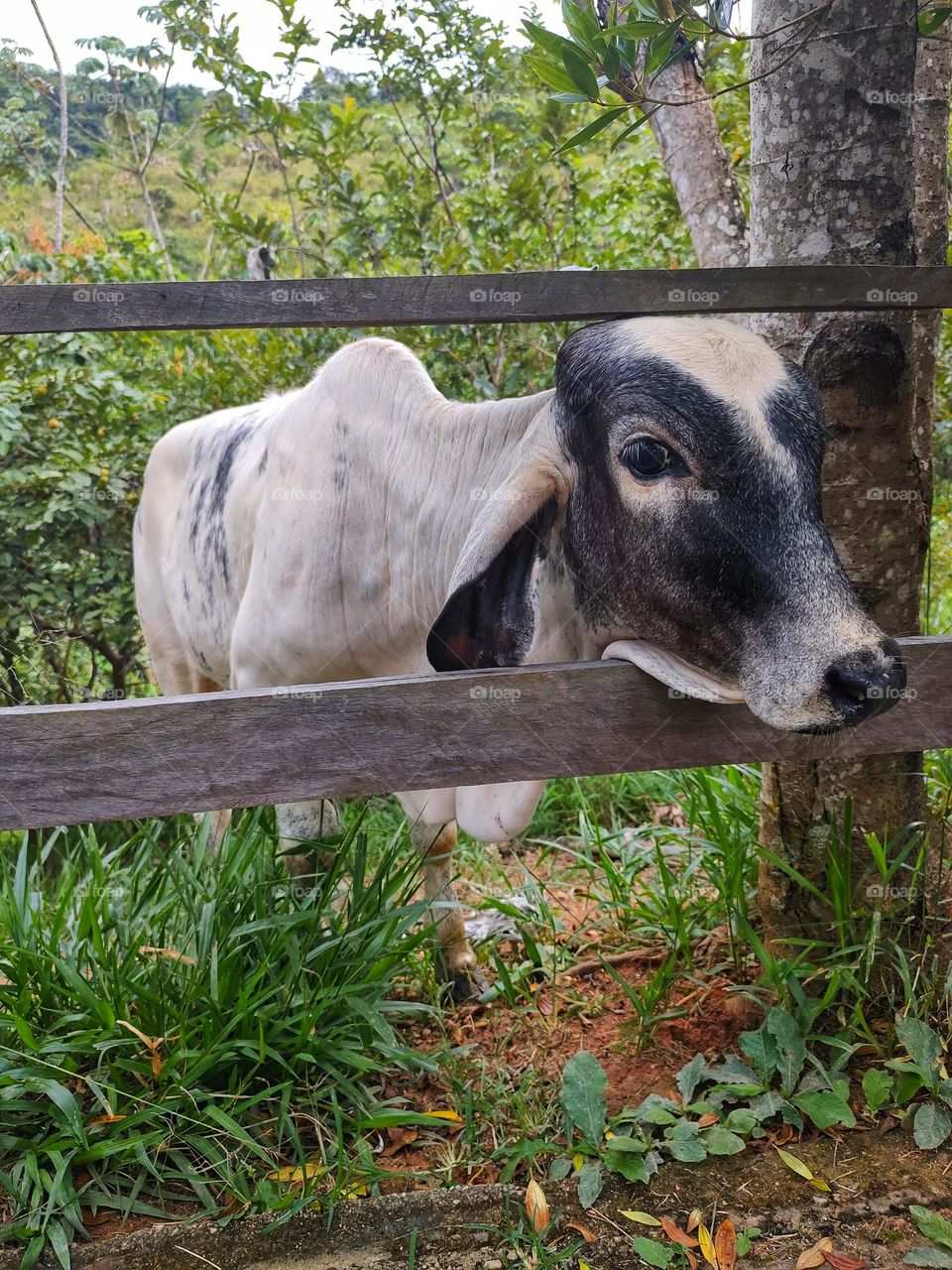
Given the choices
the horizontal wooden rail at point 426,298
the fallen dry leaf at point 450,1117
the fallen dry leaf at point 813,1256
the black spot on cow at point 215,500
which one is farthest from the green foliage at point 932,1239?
the black spot on cow at point 215,500

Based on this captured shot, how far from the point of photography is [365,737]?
1817mm

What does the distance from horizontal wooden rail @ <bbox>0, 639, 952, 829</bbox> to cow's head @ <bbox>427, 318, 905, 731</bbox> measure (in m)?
0.13

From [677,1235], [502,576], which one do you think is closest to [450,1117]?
[677,1235]

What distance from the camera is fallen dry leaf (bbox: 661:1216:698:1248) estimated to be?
218cm

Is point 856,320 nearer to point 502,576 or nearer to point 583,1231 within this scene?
point 502,576

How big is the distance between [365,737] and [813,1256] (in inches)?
58.4

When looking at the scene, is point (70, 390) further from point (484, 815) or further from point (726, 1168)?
point (726, 1168)

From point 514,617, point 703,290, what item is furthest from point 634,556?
point 703,290

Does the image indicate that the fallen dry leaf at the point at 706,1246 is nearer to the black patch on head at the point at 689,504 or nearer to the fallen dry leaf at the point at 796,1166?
the fallen dry leaf at the point at 796,1166

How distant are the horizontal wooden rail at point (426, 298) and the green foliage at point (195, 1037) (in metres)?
1.48

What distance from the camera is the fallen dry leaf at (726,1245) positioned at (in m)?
2.13

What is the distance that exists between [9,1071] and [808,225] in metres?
2.86

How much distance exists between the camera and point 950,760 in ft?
10.7

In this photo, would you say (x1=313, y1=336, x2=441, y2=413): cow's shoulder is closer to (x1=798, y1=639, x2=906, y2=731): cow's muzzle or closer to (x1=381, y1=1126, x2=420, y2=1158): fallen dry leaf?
(x1=798, y1=639, x2=906, y2=731): cow's muzzle
